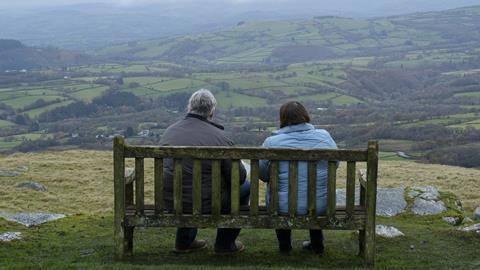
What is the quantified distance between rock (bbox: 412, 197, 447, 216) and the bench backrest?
527 centimetres

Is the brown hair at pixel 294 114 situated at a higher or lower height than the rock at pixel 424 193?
higher

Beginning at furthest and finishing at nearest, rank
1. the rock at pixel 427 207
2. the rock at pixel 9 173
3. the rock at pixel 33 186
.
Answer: the rock at pixel 9 173 < the rock at pixel 33 186 < the rock at pixel 427 207

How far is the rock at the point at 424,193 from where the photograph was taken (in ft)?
42.7

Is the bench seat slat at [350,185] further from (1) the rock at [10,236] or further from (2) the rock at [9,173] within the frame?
(2) the rock at [9,173]

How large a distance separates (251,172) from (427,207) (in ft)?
20.7

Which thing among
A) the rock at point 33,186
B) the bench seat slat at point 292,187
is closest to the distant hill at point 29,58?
the rock at point 33,186

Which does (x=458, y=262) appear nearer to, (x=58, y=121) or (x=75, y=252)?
(x=75, y=252)

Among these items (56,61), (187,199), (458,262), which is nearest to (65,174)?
(187,199)

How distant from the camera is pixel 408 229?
10789 mm

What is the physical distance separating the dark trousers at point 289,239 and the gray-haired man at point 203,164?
2.13ft

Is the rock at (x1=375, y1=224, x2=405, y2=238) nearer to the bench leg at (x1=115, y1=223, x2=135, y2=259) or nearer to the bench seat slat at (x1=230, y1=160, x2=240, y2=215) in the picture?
the bench seat slat at (x1=230, y1=160, x2=240, y2=215)

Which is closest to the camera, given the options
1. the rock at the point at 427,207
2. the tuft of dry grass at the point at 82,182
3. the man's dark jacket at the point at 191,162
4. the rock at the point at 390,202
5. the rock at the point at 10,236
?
the man's dark jacket at the point at 191,162

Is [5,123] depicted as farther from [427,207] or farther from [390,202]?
[427,207]

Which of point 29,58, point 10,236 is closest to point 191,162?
point 10,236
